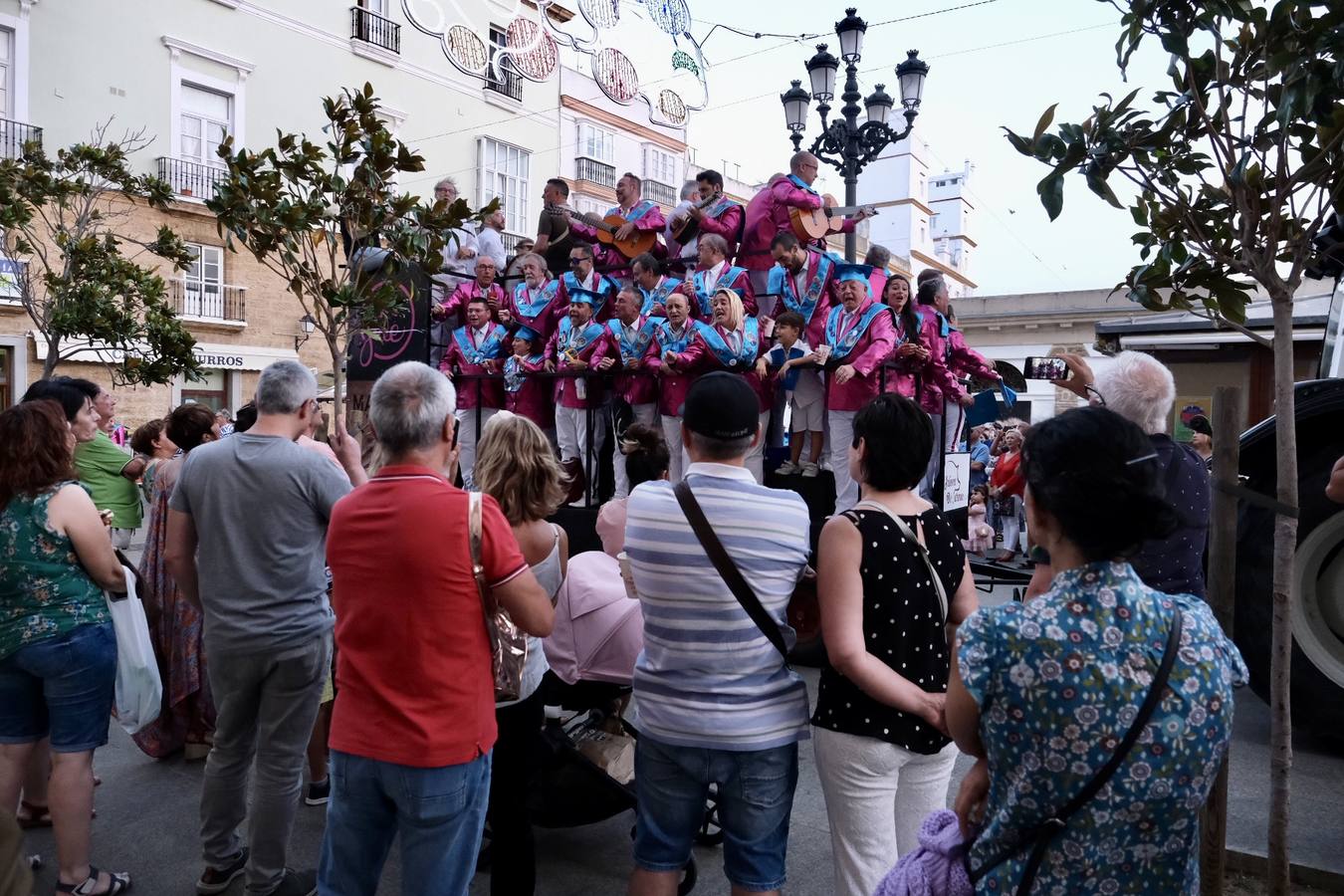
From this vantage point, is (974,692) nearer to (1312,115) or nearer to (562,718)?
(1312,115)

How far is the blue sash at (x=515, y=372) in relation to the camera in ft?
29.6

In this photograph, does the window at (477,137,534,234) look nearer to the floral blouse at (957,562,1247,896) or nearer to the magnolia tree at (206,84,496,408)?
the magnolia tree at (206,84,496,408)

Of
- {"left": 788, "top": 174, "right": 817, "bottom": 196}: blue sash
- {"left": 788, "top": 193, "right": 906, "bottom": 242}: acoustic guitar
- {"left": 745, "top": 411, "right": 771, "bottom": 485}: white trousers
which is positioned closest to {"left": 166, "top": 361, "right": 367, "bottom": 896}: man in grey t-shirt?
{"left": 745, "top": 411, "right": 771, "bottom": 485}: white trousers

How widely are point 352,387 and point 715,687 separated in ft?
31.6

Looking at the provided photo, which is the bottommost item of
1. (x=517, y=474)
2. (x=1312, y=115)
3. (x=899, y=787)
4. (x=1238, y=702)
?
(x=1238, y=702)

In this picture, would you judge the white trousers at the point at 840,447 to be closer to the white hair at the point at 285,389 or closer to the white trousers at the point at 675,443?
the white trousers at the point at 675,443

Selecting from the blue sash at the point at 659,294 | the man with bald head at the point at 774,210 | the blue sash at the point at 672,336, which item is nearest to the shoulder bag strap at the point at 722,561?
the blue sash at the point at 672,336

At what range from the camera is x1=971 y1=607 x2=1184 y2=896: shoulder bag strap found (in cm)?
153

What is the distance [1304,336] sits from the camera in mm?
12320

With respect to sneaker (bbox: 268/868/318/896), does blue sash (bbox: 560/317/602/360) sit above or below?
above

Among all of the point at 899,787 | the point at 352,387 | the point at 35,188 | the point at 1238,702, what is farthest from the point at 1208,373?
the point at 35,188

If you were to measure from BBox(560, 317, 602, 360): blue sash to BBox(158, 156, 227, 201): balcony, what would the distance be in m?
13.8

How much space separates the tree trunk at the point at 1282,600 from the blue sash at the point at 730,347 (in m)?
4.67

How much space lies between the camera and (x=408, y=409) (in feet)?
7.76
